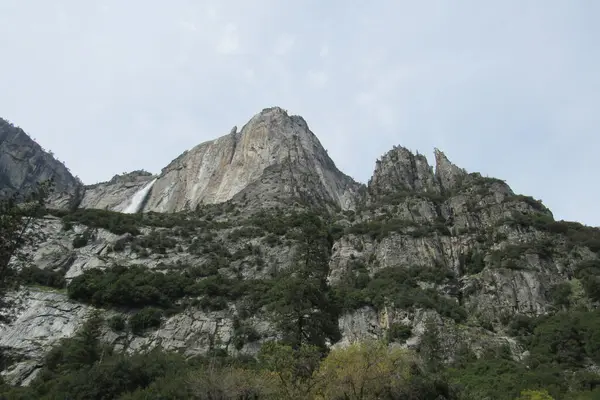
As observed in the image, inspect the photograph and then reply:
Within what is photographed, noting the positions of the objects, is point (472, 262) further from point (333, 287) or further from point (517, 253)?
point (333, 287)

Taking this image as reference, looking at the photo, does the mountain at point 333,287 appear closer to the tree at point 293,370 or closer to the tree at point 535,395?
the tree at point 293,370

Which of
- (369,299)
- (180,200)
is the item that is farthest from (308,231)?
(180,200)

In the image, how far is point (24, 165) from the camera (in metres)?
163

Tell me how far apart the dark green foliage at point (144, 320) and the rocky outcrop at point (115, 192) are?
90481 millimetres

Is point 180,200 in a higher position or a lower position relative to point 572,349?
higher

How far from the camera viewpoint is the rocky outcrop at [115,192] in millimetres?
148875

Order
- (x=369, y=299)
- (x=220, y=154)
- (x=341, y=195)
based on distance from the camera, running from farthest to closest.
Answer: (x=220, y=154) < (x=341, y=195) < (x=369, y=299)

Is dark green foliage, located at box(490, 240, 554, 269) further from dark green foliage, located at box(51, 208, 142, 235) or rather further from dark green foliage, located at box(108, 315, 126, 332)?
dark green foliage, located at box(51, 208, 142, 235)

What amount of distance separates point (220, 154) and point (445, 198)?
217 ft

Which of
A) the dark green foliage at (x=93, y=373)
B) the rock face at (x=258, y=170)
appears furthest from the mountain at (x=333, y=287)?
the rock face at (x=258, y=170)

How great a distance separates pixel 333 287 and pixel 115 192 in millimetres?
108400

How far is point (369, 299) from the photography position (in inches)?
2438

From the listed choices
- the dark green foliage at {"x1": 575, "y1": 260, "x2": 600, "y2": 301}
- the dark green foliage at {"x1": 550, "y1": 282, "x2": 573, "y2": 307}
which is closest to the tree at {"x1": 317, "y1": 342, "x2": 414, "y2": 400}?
the dark green foliage at {"x1": 550, "y1": 282, "x2": 573, "y2": 307}

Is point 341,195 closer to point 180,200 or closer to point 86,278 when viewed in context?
point 180,200
